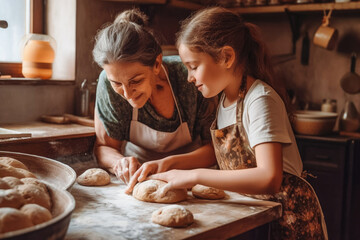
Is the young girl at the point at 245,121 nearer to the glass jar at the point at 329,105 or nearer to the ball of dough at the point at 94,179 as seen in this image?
the ball of dough at the point at 94,179

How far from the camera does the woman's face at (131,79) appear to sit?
58.3 inches

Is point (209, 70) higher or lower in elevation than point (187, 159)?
higher

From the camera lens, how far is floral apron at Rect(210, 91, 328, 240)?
142cm

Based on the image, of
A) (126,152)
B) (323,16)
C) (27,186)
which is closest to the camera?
(27,186)

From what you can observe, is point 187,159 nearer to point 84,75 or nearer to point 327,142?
point 84,75

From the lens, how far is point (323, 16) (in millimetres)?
3488

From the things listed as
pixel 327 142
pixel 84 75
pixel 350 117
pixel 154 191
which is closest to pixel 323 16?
pixel 350 117

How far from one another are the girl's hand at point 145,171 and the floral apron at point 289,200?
28 centimetres

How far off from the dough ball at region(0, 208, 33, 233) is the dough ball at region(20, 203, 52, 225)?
0.02 meters

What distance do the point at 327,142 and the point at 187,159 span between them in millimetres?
1693

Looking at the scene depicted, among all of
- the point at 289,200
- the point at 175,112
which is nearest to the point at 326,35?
the point at 175,112

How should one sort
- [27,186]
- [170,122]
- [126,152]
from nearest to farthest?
[27,186]
[170,122]
[126,152]

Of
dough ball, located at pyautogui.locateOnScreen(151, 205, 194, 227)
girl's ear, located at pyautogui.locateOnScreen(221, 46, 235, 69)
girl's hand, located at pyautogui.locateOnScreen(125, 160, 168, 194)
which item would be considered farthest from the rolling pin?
dough ball, located at pyautogui.locateOnScreen(151, 205, 194, 227)

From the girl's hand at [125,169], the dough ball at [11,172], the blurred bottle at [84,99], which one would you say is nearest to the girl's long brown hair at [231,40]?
the girl's hand at [125,169]
